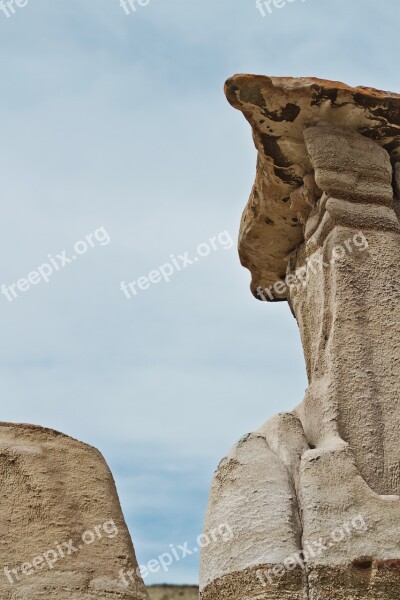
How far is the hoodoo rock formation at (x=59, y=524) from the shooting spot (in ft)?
18.2

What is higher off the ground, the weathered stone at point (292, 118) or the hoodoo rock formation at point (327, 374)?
the weathered stone at point (292, 118)

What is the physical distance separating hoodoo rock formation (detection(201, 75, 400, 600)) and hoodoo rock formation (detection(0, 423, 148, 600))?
553mm

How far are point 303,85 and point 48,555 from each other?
10.2ft

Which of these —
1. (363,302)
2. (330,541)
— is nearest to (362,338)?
(363,302)

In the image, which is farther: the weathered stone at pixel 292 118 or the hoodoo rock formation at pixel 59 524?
the weathered stone at pixel 292 118

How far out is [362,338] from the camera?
21.1ft

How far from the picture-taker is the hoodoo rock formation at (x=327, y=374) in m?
5.59

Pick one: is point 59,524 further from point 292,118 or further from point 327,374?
point 292,118

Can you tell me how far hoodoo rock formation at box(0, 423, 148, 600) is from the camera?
5547mm

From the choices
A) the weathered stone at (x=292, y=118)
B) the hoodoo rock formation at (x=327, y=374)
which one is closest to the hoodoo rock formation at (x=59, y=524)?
the hoodoo rock formation at (x=327, y=374)

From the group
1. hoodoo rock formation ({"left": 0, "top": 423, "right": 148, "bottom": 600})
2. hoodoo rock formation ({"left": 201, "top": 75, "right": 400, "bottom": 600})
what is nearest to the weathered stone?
hoodoo rock formation ({"left": 201, "top": 75, "right": 400, "bottom": 600})

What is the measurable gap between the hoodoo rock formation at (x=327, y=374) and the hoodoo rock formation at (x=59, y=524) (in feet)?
1.81

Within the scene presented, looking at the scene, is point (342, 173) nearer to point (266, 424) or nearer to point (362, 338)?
point (362, 338)

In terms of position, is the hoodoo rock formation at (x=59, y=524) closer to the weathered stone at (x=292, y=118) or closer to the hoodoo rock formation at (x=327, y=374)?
the hoodoo rock formation at (x=327, y=374)
